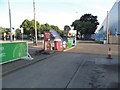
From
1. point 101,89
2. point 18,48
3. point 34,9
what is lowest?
point 101,89

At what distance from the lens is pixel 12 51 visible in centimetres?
1636

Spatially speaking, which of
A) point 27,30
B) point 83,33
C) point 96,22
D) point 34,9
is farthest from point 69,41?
point 96,22

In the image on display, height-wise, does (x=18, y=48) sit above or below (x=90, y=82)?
above

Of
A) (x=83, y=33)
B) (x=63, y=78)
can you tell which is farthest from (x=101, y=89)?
(x=83, y=33)

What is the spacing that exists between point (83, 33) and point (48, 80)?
366ft

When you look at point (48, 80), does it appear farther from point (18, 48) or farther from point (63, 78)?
point (18, 48)

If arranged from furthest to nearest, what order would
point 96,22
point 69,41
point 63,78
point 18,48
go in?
point 96,22, point 69,41, point 18,48, point 63,78

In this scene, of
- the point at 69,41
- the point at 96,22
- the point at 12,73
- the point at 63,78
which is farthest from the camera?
the point at 96,22

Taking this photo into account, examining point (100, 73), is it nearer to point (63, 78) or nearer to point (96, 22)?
point (63, 78)

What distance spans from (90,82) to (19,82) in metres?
2.75

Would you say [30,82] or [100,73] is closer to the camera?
[30,82]

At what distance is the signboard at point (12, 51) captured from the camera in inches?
591

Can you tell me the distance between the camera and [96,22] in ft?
434

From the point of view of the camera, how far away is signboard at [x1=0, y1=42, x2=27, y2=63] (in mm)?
15021
